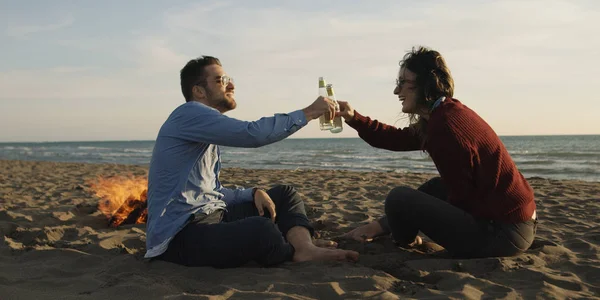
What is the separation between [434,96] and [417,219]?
0.88m

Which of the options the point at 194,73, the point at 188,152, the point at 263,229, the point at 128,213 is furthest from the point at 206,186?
the point at 128,213

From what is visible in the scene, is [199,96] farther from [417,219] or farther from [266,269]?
[417,219]

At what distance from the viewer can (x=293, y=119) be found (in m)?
3.21

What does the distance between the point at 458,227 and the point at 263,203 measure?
1400 mm

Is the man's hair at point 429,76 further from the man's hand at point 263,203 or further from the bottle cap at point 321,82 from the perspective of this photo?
the man's hand at point 263,203

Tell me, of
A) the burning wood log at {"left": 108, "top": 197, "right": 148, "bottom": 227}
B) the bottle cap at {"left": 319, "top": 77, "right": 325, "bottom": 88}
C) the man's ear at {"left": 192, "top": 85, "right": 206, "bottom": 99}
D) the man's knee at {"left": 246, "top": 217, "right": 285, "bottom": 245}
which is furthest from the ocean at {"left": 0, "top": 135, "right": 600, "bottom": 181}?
the burning wood log at {"left": 108, "top": 197, "right": 148, "bottom": 227}

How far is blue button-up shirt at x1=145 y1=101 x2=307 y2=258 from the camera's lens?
10.1 ft

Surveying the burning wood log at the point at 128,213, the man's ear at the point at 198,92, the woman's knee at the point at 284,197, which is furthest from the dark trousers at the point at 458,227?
the burning wood log at the point at 128,213

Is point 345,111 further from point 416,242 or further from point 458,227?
point 458,227

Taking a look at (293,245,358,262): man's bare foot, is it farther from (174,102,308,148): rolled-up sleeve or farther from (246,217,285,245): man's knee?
(174,102,308,148): rolled-up sleeve

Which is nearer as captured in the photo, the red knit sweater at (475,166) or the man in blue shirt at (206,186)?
the red knit sweater at (475,166)

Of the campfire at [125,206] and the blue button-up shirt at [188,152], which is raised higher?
the blue button-up shirt at [188,152]

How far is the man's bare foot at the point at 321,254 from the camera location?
339 cm

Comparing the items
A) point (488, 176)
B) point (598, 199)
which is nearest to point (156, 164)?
point (488, 176)
